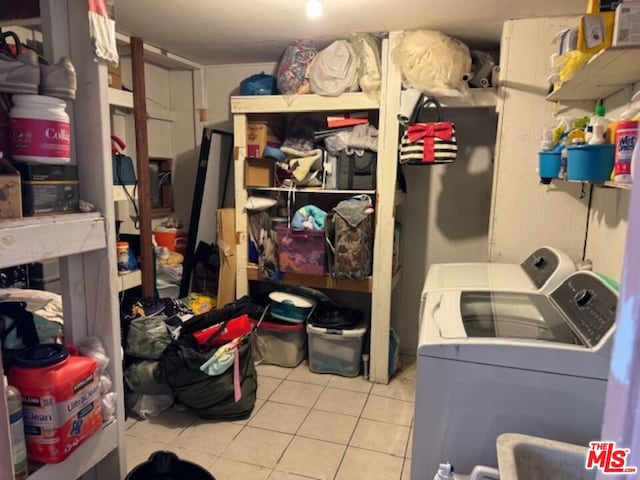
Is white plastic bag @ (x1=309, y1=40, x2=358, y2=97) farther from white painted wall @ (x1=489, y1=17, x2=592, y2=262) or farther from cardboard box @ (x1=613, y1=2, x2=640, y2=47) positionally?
cardboard box @ (x1=613, y1=2, x2=640, y2=47)

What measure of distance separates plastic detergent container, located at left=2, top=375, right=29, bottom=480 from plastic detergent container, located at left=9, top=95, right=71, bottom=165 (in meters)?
0.50

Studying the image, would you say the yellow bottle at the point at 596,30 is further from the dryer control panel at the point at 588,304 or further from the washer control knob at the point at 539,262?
the washer control knob at the point at 539,262

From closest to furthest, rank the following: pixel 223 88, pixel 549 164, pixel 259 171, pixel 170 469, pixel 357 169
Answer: pixel 170 469, pixel 549 164, pixel 357 169, pixel 259 171, pixel 223 88

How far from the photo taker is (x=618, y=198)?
1.76 m

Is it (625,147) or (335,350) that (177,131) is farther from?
→ (625,147)

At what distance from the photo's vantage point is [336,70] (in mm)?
2771

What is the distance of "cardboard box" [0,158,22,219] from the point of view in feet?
3.01

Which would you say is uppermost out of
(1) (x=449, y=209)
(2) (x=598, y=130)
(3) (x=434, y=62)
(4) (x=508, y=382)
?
(3) (x=434, y=62)

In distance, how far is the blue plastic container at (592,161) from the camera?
1.36 metres

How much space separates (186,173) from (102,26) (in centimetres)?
265

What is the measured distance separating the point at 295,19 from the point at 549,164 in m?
1.56

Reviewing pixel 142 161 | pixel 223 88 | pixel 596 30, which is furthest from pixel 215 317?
pixel 596 30

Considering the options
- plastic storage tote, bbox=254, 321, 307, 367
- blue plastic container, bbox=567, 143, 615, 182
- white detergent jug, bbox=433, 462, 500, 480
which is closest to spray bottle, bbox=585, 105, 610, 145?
blue plastic container, bbox=567, 143, 615, 182

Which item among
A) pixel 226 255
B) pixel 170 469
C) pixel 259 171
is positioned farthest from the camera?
pixel 226 255
